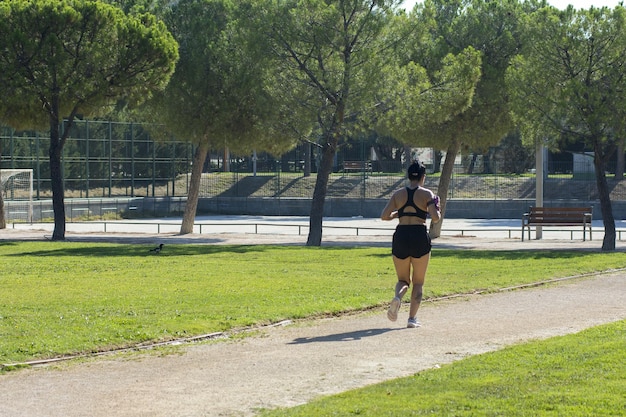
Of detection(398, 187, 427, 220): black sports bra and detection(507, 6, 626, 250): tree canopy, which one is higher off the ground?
detection(507, 6, 626, 250): tree canopy

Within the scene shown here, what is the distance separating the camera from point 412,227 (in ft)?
37.1

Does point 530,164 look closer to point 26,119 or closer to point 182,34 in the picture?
point 182,34

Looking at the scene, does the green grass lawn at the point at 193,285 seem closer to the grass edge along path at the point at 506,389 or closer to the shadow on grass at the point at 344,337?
the shadow on grass at the point at 344,337

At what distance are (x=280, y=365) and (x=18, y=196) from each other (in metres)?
39.3

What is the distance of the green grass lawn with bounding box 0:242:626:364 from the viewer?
35.9ft

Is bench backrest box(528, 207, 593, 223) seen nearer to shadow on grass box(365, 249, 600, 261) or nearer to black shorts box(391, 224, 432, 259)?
shadow on grass box(365, 249, 600, 261)

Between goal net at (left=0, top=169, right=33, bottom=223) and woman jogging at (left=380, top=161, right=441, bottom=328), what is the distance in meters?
31.3

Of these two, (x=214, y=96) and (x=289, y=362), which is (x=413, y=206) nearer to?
(x=289, y=362)

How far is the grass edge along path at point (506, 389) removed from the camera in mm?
6949

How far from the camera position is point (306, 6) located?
25812mm

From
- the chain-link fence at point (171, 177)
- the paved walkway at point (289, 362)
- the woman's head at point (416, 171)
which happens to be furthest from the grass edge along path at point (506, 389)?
the chain-link fence at point (171, 177)

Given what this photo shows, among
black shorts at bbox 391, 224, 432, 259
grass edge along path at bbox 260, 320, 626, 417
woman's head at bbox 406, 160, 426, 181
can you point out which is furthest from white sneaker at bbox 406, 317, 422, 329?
grass edge along path at bbox 260, 320, 626, 417

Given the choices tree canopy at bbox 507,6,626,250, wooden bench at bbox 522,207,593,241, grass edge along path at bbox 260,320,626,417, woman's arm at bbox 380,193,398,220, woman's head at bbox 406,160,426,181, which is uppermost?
tree canopy at bbox 507,6,626,250

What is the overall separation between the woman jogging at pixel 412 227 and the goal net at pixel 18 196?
31257 mm
